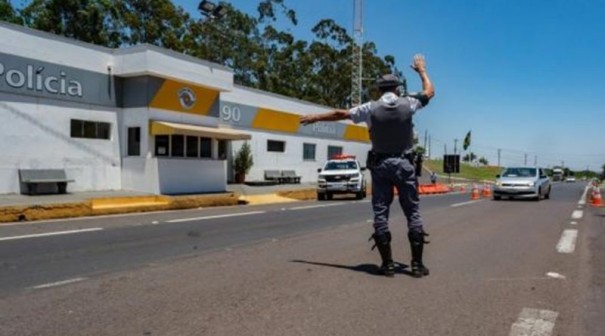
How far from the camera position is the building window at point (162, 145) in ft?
76.1

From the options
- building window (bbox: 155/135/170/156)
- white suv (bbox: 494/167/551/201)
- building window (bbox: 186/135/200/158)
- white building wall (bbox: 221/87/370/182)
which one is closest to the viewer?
building window (bbox: 155/135/170/156)

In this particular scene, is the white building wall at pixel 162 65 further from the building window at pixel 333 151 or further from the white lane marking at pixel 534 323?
the white lane marking at pixel 534 323

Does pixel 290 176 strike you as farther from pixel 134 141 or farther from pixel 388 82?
pixel 388 82

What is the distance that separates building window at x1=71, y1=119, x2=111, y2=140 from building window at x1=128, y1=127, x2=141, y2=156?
954 millimetres

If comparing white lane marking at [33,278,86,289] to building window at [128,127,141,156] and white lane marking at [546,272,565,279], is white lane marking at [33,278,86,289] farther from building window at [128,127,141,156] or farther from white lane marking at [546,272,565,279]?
building window at [128,127,141,156]

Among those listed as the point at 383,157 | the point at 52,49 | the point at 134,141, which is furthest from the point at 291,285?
the point at 134,141

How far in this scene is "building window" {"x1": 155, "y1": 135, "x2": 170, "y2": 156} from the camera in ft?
76.1

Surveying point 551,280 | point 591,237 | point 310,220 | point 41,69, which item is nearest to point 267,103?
point 41,69

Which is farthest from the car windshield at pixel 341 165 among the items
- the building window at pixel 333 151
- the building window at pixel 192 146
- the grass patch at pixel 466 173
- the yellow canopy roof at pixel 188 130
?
the grass patch at pixel 466 173

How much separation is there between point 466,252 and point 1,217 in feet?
35.3

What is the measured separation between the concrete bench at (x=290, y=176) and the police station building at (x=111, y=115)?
5656mm

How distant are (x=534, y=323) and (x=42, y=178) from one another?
1789cm

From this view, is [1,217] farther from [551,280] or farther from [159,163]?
[551,280]

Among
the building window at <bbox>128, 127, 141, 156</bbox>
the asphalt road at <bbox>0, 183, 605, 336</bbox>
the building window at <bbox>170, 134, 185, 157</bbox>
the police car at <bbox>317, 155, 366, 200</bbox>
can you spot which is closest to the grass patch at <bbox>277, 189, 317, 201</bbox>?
the police car at <bbox>317, 155, 366, 200</bbox>
